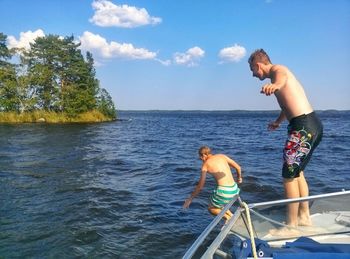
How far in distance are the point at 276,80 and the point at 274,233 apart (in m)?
1.72

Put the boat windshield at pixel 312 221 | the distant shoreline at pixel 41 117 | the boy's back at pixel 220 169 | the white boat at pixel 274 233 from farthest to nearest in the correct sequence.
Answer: the distant shoreline at pixel 41 117
the boy's back at pixel 220 169
the boat windshield at pixel 312 221
the white boat at pixel 274 233

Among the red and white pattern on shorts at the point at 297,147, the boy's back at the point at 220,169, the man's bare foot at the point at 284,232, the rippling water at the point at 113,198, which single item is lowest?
the rippling water at the point at 113,198

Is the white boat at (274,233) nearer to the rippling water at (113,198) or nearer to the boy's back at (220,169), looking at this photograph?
the boy's back at (220,169)

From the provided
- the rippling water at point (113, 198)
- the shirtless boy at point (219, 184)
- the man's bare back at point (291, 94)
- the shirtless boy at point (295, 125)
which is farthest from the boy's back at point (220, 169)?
the man's bare back at point (291, 94)

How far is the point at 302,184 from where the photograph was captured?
4.76m

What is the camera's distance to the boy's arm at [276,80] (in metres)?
3.98

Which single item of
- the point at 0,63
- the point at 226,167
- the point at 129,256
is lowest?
the point at 129,256

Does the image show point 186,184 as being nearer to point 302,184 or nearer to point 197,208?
point 197,208

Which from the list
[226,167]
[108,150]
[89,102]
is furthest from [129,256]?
[89,102]

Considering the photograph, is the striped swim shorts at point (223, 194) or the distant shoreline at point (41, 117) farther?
the distant shoreline at point (41, 117)

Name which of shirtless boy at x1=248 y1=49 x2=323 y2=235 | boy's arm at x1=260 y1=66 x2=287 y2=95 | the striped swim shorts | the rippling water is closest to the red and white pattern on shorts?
shirtless boy at x1=248 y1=49 x2=323 y2=235

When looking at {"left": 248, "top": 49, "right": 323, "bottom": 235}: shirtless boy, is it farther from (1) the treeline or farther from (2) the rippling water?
(1) the treeline

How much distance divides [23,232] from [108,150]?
14.4m

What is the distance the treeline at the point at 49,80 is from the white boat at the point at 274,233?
53300mm
